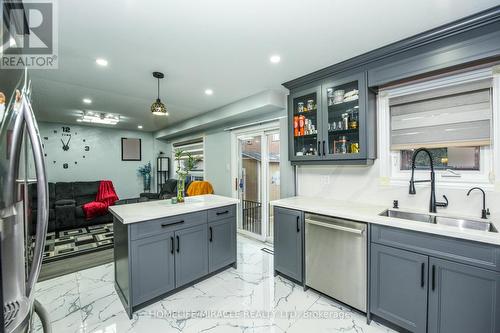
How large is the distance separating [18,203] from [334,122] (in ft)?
8.81

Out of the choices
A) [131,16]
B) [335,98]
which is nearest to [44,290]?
[131,16]

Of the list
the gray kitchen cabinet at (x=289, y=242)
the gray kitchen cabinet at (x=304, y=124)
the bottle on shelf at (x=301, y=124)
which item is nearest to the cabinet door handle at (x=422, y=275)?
the gray kitchen cabinet at (x=289, y=242)

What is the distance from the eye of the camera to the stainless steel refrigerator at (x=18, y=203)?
672 mm

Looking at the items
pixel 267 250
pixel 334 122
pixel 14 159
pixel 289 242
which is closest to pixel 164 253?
pixel 289 242

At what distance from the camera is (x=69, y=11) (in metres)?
1.55

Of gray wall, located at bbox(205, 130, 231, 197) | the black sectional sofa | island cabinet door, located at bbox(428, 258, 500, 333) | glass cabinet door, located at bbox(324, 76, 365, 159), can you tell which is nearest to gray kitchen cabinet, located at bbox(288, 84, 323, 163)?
glass cabinet door, located at bbox(324, 76, 365, 159)

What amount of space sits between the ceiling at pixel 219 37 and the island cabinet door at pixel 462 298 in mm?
1892

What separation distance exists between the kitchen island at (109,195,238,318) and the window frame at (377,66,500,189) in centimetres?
195

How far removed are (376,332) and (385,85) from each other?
237 centimetres

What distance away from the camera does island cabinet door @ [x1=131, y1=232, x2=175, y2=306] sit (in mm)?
1949

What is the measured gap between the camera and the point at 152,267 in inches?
80.7

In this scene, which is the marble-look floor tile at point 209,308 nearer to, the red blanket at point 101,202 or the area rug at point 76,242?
the area rug at point 76,242

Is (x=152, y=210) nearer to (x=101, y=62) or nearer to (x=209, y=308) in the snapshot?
(x=209, y=308)

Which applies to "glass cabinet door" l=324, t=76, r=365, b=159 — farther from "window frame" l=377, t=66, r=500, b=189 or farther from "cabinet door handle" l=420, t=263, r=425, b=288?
"cabinet door handle" l=420, t=263, r=425, b=288
